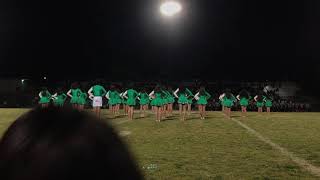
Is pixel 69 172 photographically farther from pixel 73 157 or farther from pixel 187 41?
pixel 187 41

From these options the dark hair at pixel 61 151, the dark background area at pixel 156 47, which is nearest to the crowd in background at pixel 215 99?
the dark background area at pixel 156 47

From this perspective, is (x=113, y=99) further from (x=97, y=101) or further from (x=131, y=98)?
(x=97, y=101)

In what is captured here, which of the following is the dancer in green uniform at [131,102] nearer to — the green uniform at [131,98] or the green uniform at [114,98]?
the green uniform at [131,98]

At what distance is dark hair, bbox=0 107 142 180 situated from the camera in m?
0.64

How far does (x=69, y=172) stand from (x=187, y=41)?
42.4m

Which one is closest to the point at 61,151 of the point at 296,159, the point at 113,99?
the point at 296,159

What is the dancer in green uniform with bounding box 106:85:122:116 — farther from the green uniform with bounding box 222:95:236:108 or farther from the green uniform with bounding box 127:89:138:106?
the green uniform with bounding box 222:95:236:108

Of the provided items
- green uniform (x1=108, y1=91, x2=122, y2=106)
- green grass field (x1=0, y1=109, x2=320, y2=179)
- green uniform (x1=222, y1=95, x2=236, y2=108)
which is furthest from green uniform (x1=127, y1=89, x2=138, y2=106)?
green grass field (x1=0, y1=109, x2=320, y2=179)

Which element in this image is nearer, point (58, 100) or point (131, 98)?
point (58, 100)

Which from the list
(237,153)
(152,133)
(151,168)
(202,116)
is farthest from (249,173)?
(202,116)

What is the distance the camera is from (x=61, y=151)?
2.12 feet

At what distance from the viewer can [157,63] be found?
147 ft

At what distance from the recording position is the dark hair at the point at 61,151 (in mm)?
639

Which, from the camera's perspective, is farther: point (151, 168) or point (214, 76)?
point (214, 76)
